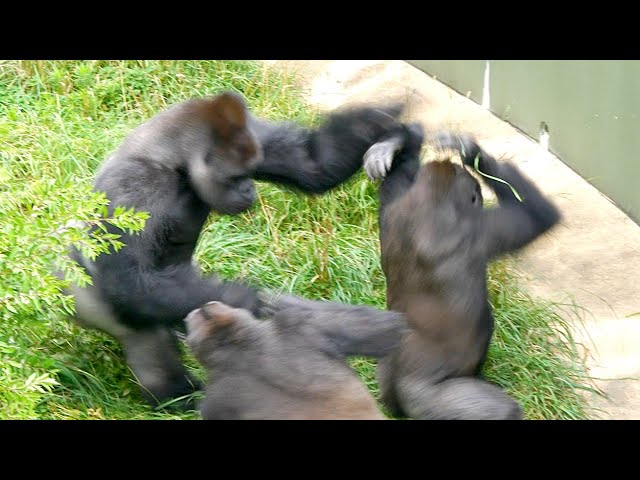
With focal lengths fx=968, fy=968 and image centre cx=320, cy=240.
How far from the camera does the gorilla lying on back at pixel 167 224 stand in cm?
428

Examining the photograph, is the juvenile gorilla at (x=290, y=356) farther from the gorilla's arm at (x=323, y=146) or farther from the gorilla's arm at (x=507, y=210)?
the gorilla's arm at (x=323, y=146)

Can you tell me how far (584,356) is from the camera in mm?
4977

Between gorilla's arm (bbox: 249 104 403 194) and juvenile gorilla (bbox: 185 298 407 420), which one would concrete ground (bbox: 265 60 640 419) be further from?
juvenile gorilla (bbox: 185 298 407 420)

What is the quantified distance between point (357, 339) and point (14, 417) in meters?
1.29

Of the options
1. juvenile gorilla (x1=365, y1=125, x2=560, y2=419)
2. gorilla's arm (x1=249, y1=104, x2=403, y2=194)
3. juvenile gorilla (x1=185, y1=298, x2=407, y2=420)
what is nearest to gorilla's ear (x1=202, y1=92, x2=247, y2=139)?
gorilla's arm (x1=249, y1=104, x2=403, y2=194)

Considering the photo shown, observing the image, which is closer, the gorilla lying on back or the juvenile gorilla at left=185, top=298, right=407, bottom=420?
the juvenile gorilla at left=185, top=298, right=407, bottom=420

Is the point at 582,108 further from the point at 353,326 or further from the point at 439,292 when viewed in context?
the point at 353,326

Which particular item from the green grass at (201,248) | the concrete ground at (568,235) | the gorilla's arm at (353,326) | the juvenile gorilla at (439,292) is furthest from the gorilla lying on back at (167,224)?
the concrete ground at (568,235)

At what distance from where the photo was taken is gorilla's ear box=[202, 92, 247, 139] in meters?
4.36

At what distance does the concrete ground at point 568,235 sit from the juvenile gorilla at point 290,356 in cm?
149

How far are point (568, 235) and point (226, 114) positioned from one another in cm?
249

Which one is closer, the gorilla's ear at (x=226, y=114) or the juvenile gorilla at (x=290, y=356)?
the juvenile gorilla at (x=290, y=356)

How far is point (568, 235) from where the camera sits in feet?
19.2

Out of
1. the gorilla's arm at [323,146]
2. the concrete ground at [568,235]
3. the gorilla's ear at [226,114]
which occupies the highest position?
the gorilla's ear at [226,114]
